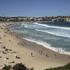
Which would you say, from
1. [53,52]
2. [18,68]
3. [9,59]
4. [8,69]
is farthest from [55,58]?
[18,68]

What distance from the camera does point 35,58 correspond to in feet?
74.8

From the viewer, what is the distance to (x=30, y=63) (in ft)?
65.9

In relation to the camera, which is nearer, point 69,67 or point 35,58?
point 69,67

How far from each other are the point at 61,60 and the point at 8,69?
922 cm

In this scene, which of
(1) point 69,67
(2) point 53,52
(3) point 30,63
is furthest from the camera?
(2) point 53,52

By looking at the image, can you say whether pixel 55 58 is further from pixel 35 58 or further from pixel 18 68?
pixel 18 68

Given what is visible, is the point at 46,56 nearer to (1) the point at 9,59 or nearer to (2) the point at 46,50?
(2) the point at 46,50

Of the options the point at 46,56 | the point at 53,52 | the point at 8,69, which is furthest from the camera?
the point at 53,52

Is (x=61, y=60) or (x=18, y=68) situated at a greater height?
(x=18, y=68)

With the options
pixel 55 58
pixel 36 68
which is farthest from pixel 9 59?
pixel 55 58

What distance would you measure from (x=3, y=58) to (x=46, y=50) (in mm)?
8184

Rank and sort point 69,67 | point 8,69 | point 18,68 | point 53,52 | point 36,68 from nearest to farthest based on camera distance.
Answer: point 69,67 → point 18,68 → point 8,69 → point 36,68 → point 53,52

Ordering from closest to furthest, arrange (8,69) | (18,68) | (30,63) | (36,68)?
1. (18,68)
2. (8,69)
3. (36,68)
4. (30,63)

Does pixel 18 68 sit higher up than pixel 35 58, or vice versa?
pixel 18 68
